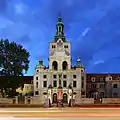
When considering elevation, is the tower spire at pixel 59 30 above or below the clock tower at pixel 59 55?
above

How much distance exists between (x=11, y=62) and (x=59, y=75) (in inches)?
765

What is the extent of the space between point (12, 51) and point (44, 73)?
17.6m

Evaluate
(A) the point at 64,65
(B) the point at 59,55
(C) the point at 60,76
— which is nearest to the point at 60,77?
(C) the point at 60,76

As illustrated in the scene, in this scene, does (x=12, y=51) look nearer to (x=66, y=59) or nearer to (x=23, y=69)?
(x=23, y=69)

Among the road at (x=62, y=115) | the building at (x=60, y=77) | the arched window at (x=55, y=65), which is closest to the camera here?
the road at (x=62, y=115)

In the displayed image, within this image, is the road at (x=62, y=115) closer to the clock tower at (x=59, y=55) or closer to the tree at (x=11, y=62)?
the tree at (x=11, y=62)

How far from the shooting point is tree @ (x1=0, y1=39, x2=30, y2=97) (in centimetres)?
10281

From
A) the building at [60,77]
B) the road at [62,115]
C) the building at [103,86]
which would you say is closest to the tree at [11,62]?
the building at [60,77]

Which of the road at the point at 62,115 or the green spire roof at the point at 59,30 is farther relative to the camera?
the green spire roof at the point at 59,30

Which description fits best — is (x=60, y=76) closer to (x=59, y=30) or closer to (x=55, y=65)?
(x=55, y=65)

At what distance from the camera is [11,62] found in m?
108

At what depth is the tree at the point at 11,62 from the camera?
337 feet

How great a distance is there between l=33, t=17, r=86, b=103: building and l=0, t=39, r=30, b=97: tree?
15278 mm

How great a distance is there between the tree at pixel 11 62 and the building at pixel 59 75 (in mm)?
15278
